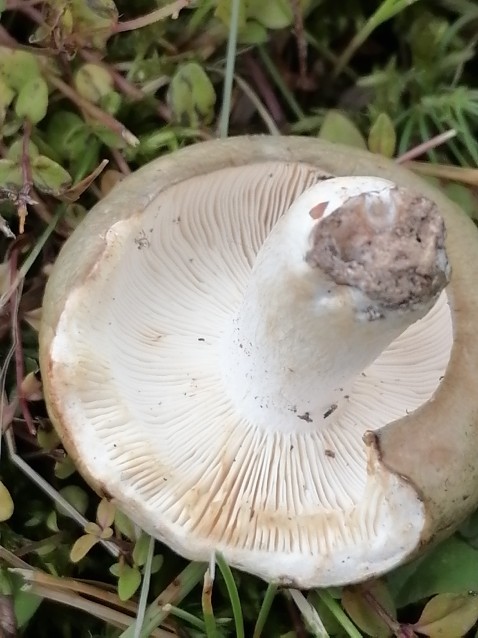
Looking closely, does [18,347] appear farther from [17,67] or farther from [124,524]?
[17,67]

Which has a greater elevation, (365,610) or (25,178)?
(25,178)

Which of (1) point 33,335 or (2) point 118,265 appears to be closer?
(2) point 118,265

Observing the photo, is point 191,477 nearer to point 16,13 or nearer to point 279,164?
point 279,164

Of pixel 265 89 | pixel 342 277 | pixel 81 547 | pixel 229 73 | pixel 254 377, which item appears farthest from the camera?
pixel 265 89

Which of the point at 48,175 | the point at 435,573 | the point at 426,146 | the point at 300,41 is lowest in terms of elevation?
the point at 435,573

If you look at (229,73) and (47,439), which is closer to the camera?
(47,439)

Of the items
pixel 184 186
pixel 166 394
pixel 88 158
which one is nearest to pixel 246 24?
pixel 88 158

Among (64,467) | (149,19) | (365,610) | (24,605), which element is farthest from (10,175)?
(365,610)

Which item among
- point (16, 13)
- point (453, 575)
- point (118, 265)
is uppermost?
point (16, 13)
